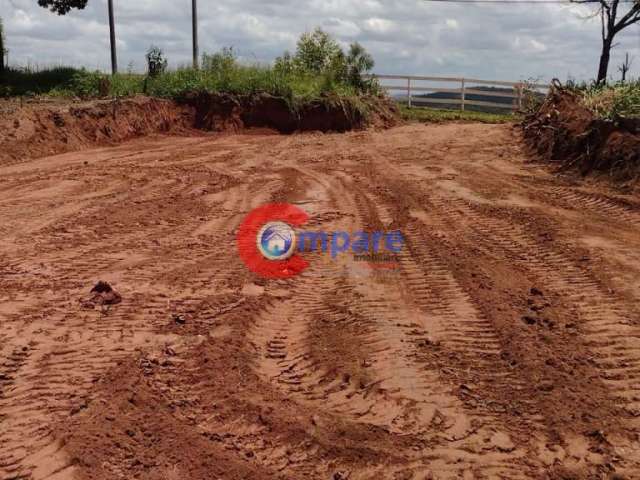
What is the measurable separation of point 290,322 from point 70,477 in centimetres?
228

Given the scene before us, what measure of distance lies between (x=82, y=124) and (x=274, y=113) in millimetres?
5868

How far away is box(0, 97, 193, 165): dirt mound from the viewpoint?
1395 cm

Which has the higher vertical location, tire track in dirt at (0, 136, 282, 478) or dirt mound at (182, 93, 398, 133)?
dirt mound at (182, 93, 398, 133)

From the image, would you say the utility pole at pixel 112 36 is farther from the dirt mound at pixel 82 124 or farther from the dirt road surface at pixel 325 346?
the dirt road surface at pixel 325 346

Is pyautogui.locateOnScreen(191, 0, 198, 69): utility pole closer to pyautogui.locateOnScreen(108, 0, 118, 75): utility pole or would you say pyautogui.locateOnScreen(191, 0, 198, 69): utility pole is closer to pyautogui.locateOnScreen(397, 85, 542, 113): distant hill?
pyautogui.locateOnScreen(108, 0, 118, 75): utility pole

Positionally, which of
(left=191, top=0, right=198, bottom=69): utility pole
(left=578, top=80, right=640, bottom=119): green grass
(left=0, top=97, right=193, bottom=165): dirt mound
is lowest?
(left=0, top=97, right=193, bottom=165): dirt mound

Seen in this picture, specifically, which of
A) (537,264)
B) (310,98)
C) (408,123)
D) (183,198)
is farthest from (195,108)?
(537,264)

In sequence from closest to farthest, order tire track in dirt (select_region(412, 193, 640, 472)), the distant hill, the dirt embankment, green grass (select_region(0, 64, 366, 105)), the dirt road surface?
the dirt road surface < tire track in dirt (select_region(412, 193, 640, 472)) < the dirt embankment < green grass (select_region(0, 64, 366, 105)) < the distant hill

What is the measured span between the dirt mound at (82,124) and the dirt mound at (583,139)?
33.1 ft

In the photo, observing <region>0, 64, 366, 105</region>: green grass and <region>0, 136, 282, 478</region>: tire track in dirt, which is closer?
<region>0, 136, 282, 478</region>: tire track in dirt

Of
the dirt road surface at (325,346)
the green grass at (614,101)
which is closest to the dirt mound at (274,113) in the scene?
the green grass at (614,101)

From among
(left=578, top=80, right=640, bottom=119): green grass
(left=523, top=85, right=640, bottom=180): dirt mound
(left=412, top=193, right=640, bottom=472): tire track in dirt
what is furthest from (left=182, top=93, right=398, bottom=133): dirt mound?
(left=412, top=193, right=640, bottom=472): tire track in dirt

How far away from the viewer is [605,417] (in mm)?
3826

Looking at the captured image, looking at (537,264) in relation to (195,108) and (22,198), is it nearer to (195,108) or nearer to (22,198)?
(22,198)
